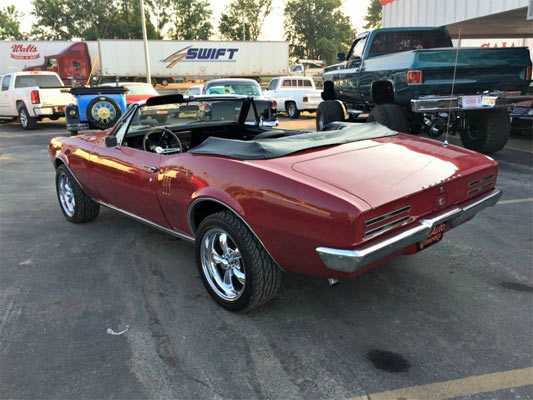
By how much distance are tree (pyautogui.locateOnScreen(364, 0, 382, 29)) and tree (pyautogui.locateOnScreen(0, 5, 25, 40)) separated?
2055 inches

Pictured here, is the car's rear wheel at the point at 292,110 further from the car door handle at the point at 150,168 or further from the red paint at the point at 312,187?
the car door handle at the point at 150,168

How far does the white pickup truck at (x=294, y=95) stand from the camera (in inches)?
675

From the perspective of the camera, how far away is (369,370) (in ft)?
7.97

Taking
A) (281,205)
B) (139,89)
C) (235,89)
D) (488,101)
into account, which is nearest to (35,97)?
(139,89)

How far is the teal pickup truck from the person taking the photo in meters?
7.01

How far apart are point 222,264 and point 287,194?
0.87 m

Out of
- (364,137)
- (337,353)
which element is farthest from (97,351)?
(364,137)

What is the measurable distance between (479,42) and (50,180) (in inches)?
688

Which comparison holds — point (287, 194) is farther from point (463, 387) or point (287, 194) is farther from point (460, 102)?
point (460, 102)

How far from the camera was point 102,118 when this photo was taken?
11.4 meters

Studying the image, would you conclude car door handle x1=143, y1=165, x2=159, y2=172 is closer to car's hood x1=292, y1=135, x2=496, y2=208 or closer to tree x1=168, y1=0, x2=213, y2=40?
car's hood x1=292, y1=135, x2=496, y2=208

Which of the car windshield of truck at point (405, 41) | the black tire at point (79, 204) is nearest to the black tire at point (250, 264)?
the black tire at point (79, 204)

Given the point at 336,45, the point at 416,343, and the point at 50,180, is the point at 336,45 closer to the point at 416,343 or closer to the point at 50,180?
the point at 50,180

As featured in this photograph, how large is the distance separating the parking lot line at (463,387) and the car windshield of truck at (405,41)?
789 cm
